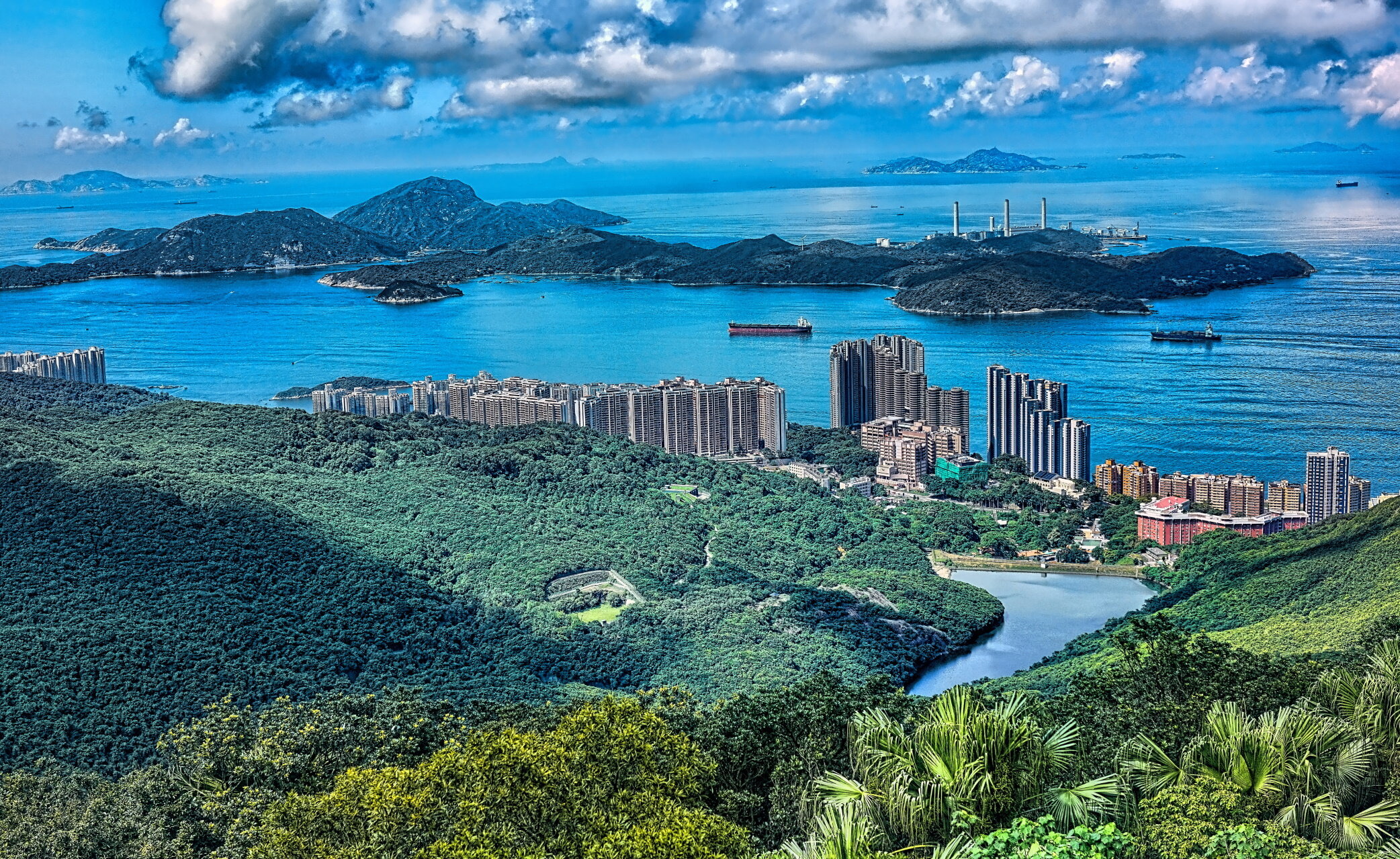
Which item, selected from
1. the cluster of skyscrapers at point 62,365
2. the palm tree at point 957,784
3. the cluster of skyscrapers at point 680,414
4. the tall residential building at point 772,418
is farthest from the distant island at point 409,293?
the palm tree at point 957,784

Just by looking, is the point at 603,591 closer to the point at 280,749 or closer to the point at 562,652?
the point at 562,652

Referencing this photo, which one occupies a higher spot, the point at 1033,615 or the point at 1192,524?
the point at 1192,524

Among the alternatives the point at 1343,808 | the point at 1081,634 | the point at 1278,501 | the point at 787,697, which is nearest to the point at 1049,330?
the point at 1278,501

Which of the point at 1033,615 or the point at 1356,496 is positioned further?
the point at 1356,496

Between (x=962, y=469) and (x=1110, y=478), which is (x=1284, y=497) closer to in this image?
(x=1110, y=478)

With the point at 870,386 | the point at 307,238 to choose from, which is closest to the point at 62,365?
the point at 870,386

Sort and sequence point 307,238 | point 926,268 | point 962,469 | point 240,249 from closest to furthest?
point 962,469 < point 926,268 < point 240,249 < point 307,238

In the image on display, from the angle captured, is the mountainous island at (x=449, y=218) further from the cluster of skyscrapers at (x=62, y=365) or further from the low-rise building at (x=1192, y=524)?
the low-rise building at (x=1192, y=524)
